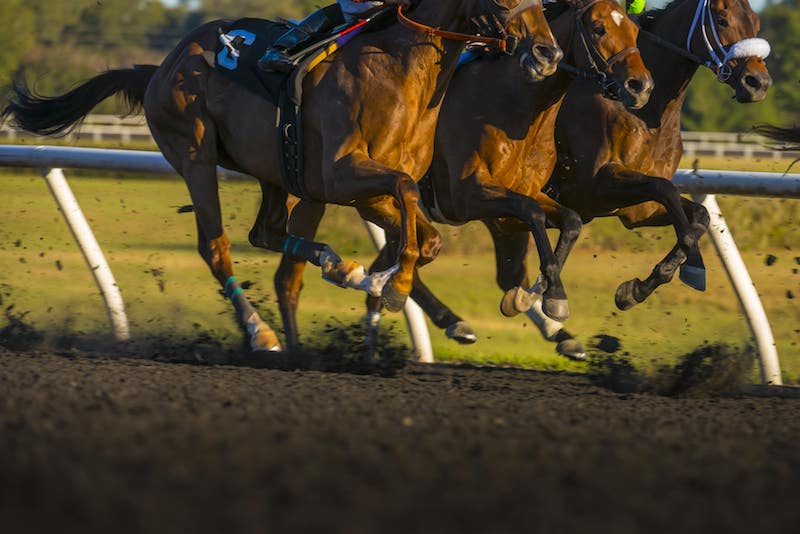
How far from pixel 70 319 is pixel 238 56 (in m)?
1.73

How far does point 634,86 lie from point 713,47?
0.65 meters

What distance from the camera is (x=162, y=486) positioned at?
8.16 feet

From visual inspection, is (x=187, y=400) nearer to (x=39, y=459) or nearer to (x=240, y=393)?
(x=240, y=393)

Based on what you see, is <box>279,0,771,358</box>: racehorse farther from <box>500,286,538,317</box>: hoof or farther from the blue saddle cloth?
the blue saddle cloth

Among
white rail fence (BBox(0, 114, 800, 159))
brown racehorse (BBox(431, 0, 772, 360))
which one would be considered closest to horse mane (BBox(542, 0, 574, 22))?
brown racehorse (BBox(431, 0, 772, 360))

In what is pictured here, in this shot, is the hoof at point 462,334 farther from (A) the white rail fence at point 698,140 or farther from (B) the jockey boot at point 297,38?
(A) the white rail fence at point 698,140

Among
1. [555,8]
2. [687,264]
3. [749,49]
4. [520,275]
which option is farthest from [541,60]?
[520,275]

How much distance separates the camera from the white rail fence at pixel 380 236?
545 centimetres

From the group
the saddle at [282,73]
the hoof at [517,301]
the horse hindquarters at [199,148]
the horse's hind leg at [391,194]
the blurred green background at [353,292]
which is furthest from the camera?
the blurred green background at [353,292]

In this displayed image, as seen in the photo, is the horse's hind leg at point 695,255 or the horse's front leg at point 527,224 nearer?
the horse's front leg at point 527,224

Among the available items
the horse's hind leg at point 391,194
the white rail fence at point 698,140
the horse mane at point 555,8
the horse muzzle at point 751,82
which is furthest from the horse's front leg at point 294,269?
the white rail fence at point 698,140

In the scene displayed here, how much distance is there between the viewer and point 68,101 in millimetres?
6535

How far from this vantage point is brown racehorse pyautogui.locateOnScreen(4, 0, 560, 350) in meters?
4.70

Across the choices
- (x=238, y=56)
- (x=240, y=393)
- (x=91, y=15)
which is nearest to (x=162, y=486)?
(x=240, y=393)
